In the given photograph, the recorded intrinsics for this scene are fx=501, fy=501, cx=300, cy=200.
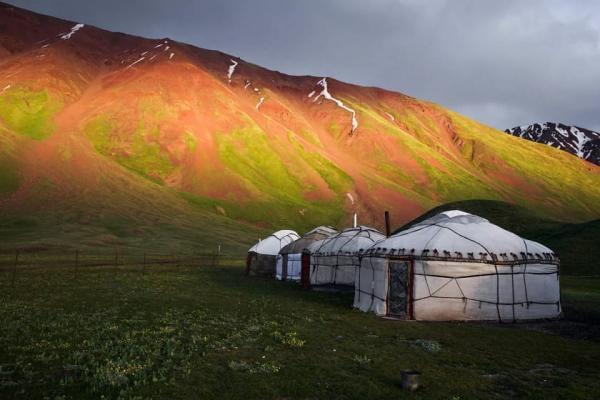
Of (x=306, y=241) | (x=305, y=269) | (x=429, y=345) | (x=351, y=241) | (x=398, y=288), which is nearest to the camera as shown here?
(x=429, y=345)

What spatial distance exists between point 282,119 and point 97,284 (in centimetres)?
10861

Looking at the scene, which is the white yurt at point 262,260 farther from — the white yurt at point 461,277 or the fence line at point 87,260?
the white yurt at point 461,277

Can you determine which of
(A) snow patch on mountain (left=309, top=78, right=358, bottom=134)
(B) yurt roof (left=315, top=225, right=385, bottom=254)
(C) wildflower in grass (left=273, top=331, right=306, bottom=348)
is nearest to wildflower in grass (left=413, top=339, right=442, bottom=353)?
(C) wildflower in grass (left=273, top=331, right=306, bottom=348)

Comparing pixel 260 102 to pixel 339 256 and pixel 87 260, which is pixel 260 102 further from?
pixel 339 256

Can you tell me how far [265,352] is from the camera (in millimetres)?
12023

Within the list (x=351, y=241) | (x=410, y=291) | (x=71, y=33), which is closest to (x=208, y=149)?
(x=71, y=33)

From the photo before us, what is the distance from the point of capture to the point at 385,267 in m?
18.8

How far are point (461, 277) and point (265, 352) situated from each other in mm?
9108

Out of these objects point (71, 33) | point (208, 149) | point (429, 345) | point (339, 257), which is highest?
point (71, 33)

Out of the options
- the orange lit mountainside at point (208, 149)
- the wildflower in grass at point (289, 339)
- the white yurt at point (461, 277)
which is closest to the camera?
the wildflower in grass at point (289, 339)

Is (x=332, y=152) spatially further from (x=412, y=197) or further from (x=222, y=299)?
(x=222, y=299)

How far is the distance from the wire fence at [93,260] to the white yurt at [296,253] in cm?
1021

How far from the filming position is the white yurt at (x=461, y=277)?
18.1m

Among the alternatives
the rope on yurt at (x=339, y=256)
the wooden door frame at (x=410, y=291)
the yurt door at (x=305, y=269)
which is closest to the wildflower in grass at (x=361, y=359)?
the wooden door frame at (x=410, y=291)
